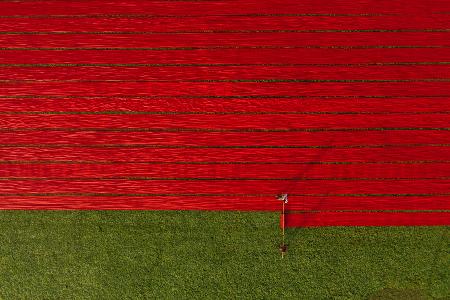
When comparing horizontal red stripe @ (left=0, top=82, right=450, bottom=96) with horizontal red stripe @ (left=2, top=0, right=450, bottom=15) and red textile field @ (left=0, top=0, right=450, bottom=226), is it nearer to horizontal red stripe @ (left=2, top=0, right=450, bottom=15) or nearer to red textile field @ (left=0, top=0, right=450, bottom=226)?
red textile field @ (left=0, top=0, right=450, bottom=226)

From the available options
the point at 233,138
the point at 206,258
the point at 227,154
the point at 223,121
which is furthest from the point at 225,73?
the point at 206,258

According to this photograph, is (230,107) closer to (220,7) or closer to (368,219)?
(220,7)

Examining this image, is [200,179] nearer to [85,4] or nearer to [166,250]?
[166,250]

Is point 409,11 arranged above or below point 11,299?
above

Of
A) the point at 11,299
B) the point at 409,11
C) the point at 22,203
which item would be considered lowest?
the point at 11,299

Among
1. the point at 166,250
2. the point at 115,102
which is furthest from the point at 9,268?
the point at 115,102

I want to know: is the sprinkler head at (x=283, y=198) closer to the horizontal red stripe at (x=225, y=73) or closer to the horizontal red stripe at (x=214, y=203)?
the horizontal red stripe at (x=214, y=203)
